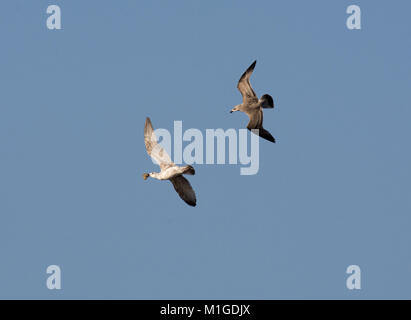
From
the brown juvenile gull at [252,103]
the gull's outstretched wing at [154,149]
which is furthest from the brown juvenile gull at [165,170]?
the brown juvenile gull at [252,103]

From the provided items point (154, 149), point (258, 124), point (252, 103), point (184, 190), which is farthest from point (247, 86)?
point (184, 190)

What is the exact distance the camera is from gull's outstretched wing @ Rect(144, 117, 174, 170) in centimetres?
4341

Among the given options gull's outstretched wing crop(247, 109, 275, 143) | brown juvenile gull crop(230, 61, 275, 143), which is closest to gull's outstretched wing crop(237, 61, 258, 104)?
brown juvenile gull crop(230, 61, 275, 143)

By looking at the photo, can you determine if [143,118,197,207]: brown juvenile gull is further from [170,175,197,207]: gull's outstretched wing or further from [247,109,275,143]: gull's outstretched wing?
[247,109,275,143]: gull's outstretched wing

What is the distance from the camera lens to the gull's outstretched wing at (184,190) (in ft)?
144

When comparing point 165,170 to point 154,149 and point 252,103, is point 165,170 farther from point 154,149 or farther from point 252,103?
point 252,103

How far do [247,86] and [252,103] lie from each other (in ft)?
2.09
